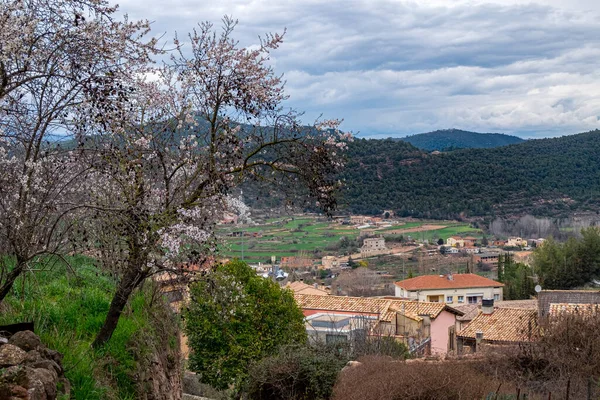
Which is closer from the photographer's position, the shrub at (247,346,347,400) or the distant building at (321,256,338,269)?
the shrub at (247,346,347,400)

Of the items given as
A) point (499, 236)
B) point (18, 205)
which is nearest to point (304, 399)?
point (18, 205)

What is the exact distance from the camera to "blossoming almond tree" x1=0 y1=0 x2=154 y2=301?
5406 millimetres

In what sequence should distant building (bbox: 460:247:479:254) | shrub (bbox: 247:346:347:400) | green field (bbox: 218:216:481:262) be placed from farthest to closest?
green field (bbox: 218:216:481:262), distant building (bbox: 460:247:479:254), shrub (bbox: 247:346:347:400)

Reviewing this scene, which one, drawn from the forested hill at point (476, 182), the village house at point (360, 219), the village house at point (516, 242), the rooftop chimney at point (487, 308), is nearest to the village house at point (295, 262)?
the forested hill at point (476, 182)

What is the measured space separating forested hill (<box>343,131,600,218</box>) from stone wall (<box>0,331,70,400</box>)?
55.1 meters

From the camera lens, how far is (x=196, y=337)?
14102mm

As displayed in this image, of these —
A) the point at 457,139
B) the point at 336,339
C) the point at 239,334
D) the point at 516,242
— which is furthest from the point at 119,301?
the point at 457,139

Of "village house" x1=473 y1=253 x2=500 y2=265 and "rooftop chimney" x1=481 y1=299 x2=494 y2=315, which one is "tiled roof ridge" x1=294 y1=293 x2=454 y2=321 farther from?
"village house" x1=473 y1=253 x2=500 y2=265

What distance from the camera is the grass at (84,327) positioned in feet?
21.2

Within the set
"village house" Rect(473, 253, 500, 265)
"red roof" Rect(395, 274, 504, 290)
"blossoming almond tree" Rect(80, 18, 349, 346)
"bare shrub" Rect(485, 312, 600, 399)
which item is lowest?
"village house" Rect(473, 253, 500, 265)

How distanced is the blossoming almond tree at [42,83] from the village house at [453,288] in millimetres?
34192

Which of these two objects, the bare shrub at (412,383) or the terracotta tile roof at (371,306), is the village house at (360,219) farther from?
the bare shrub at (412,383)

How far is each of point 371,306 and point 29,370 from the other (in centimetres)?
2045

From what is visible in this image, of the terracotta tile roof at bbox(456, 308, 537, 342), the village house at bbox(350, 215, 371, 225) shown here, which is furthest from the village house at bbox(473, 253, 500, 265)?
the terracotta tile roof at bbox(456, 308, 537, 342)
